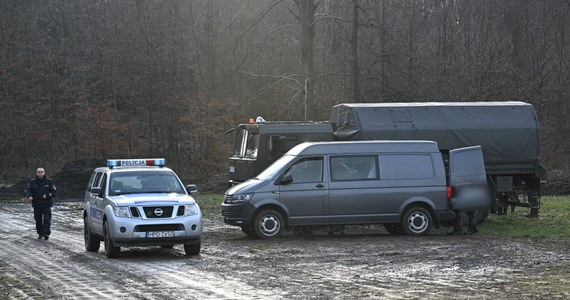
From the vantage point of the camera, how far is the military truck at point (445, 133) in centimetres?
2464

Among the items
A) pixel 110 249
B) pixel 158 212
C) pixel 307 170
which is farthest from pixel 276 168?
pixel 110 249

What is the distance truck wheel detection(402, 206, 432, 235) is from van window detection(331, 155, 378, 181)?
119 centimetres

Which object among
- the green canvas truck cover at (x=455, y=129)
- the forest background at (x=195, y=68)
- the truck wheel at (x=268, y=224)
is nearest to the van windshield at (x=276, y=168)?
the truck wheel at (x=268, y=224)

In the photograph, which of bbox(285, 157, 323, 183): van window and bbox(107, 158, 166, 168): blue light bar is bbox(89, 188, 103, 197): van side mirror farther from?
bbox(285, 157, 323, 183): van window

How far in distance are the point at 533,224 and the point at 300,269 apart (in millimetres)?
10399

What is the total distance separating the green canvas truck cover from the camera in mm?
24656

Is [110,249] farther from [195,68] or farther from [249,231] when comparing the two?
[195,68]

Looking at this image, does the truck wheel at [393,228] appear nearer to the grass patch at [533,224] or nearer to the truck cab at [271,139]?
the grass patch at [533,224]

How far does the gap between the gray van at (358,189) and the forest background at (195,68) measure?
2793 centimetres

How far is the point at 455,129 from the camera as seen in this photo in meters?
25.0

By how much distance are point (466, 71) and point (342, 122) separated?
30.9m

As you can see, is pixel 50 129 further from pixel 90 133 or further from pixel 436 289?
pixel 436 289

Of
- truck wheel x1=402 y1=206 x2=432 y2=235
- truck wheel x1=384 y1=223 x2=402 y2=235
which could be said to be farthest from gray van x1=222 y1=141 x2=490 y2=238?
truck wheel x1=384 y1=223 x2=402 y2=235

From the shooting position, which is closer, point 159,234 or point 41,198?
point 159,234
